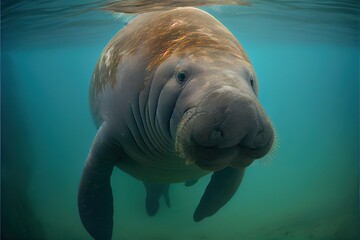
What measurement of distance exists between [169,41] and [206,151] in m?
1.76

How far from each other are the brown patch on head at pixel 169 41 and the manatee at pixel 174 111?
0.04 ft

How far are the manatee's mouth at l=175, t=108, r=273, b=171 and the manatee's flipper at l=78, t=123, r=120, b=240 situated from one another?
193 centimetres

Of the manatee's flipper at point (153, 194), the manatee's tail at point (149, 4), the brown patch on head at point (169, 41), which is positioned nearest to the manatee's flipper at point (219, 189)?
the brown patch on head at point (169, 41)

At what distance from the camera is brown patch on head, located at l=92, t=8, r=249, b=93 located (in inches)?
150

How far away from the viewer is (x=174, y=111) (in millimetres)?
3309

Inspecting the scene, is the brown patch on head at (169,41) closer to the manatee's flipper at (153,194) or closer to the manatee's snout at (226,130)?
the manatee's snout at (226,130)

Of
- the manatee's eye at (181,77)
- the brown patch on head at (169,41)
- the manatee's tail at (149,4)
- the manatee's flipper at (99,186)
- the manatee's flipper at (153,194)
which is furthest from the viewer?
the manatee's flipper at (153,194)

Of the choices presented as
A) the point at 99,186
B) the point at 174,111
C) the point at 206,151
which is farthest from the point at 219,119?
the point at 99,186

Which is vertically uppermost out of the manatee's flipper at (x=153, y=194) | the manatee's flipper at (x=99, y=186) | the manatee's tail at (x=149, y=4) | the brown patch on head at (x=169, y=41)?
the brown patch on head at (x=169, y=41)

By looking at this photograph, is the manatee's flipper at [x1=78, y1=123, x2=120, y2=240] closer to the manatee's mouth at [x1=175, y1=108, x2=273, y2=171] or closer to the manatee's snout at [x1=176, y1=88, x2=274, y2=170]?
the manatee's mouth at [x1=175, y1=108, x2=273, y2=171]

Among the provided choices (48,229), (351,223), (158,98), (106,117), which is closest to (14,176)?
(48,229)

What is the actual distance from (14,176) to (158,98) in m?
9.04

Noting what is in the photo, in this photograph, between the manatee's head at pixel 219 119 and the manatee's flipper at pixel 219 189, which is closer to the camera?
the manatee's head at pixel 219 119

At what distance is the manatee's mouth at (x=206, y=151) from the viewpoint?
276cm
